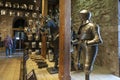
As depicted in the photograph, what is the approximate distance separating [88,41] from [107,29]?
2.01m

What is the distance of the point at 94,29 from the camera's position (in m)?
2.71

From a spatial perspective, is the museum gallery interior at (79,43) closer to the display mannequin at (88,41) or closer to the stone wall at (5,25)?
the display mannequin at (88,41)

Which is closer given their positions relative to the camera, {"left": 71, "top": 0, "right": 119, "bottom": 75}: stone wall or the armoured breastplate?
the armoured breastplate

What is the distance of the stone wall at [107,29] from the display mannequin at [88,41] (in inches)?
60.4

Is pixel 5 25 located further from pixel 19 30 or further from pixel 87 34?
pixel 87 34

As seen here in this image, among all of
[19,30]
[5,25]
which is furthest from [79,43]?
[19,30]

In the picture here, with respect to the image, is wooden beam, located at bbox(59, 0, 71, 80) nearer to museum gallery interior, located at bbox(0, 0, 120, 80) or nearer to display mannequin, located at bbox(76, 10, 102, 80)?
museum gallery interior, located at bbox(0, 0, 120, 80)

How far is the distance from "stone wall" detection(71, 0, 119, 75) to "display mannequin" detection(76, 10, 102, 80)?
1.53 m

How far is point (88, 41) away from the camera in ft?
8.66

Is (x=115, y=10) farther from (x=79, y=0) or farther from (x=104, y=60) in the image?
(x=79, y=0)

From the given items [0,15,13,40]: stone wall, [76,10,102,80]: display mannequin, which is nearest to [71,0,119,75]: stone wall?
[76,10,102,80]: display mannequin

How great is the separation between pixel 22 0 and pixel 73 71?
412 inches

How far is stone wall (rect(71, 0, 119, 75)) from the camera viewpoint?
4086mm

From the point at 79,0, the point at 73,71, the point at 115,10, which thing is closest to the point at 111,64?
the point at 73,71
